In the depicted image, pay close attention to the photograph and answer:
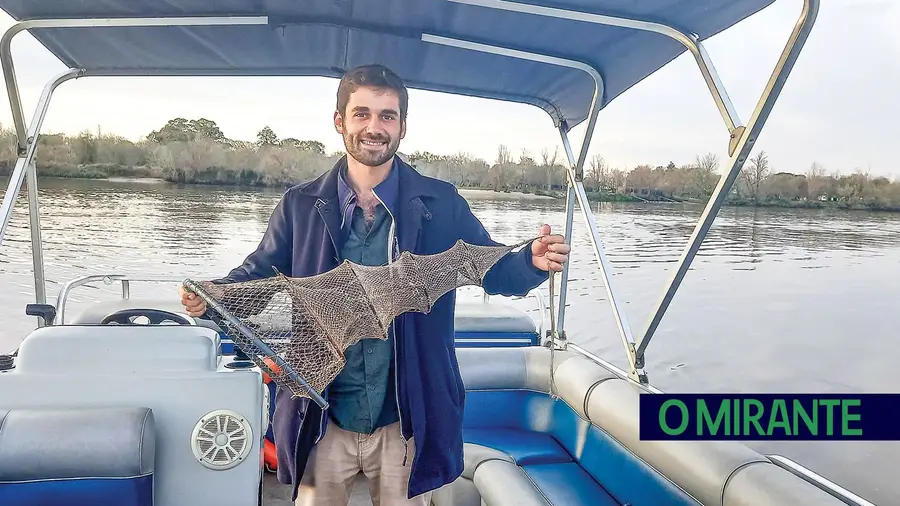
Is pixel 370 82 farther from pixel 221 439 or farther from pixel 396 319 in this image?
pixel 221 439

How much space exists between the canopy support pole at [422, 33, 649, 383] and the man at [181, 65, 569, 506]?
39.8 inches

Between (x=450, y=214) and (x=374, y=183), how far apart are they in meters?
0.19

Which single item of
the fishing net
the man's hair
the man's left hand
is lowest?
the fishing net

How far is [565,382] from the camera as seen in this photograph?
9.67 feet

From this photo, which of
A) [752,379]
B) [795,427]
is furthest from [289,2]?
[752,379]

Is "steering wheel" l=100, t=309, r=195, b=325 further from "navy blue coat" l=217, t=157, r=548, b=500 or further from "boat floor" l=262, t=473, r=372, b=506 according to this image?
"boat floor" l=262, t=473, r=372, b=506

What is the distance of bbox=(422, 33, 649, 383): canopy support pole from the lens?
2.47 meters

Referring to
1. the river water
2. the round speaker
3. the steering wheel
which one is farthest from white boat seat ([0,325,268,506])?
the river water

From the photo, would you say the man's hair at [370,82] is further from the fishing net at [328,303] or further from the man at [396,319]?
the fishing net at [328,303]

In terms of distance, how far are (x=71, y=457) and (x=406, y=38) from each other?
173cm

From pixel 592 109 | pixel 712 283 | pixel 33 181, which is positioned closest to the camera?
pixel 33 181

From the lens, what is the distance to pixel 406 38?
2.45 meters

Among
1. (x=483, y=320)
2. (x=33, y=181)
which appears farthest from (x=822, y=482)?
(x=33, y=181)

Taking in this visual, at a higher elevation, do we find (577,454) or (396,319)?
(396,319)
